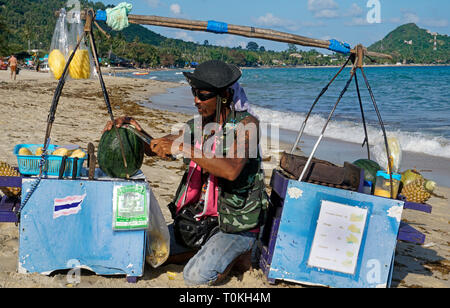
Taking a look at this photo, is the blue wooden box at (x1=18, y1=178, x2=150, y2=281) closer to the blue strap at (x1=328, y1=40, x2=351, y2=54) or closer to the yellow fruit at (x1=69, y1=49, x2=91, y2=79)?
the yellow fruit at (x1=69, y1=49, x2=91, y2=79)

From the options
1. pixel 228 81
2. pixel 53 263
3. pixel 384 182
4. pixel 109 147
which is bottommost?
pixel 53 263

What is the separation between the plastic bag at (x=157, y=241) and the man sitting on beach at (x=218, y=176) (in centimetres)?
20

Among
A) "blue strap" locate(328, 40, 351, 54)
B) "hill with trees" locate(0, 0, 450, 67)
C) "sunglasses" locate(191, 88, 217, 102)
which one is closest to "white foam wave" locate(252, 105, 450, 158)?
"blue strap" locate(328, 40, 351, 54)

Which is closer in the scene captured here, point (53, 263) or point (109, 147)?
point (53, 263)

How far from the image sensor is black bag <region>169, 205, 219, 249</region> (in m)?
3.38

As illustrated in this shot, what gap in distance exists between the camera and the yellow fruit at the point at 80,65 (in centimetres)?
351

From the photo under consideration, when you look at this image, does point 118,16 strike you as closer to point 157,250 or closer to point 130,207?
point 130,207

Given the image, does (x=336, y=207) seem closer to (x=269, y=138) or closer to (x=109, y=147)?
(x=109, y=147)

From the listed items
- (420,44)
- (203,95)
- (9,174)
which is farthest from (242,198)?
(420,44)

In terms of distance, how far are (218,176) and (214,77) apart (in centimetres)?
71

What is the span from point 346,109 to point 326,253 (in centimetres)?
1642

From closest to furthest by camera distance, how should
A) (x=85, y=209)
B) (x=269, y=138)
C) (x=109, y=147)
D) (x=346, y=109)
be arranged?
(x=85, y=209) → (x=109, y=147) → (x=269, y=138) → (x=346, y=109)

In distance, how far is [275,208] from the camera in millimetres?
3346
